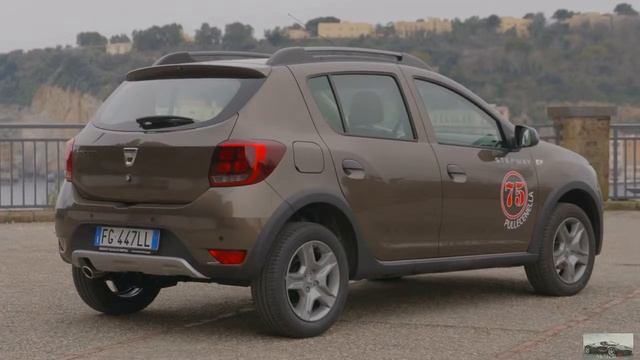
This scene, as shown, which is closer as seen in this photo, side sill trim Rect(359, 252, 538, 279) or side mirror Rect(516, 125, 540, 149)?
side sill trim Rect(359, 252, 538, 279)

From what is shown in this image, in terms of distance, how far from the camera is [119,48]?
36469mm

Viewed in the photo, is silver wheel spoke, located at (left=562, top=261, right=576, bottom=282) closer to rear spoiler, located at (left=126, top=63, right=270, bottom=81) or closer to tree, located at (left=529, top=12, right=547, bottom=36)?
rear spoiler, located at (left=126, top=63, right=270, bottom=81)

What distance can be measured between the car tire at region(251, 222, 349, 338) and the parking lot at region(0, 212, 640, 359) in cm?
11

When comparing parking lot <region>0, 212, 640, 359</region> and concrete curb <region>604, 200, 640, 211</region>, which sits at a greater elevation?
parking lot <region>0, 212, 640, 359</region>

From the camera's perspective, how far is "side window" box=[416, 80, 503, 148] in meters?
7.84

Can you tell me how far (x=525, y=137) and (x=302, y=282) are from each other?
2.33 meters

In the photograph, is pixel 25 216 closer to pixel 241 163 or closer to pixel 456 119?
pixel 456 119

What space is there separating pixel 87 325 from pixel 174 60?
168 centimetres

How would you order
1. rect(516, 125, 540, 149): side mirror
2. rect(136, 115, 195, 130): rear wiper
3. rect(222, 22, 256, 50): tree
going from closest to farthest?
rect(136, 115, 195, 130): rear wiper, rect(516, 125, 540, 149): side mirror, rect(222, 22, 256, 50): tree

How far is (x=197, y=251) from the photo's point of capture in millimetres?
6496

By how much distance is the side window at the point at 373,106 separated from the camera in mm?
7242

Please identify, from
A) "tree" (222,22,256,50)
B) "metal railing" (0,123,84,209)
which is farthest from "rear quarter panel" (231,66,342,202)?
"tree" (222,22,256,50)

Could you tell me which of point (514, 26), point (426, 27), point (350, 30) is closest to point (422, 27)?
point (426, 27)

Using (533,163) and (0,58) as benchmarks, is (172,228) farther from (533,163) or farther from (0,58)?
(0,58)
